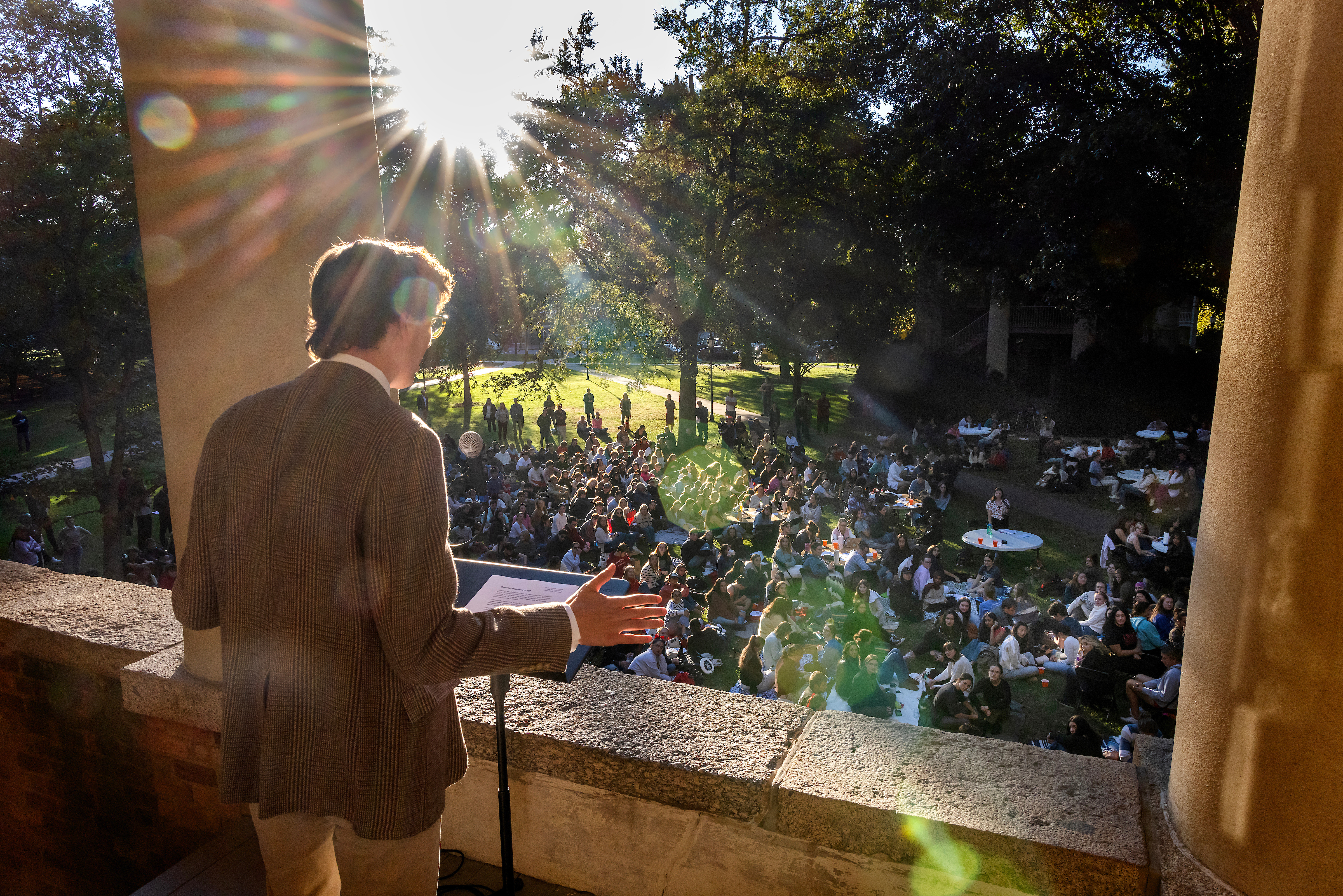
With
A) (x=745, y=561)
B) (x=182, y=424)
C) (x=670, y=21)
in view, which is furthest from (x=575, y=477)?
(x=182, y=424)

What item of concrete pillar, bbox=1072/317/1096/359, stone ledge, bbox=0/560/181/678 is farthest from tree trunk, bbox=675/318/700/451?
stone ledge, bbox=0/560/181/678

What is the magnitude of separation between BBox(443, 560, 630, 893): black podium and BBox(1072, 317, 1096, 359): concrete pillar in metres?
29.5

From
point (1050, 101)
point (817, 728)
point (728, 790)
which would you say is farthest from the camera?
point (1050, 101)

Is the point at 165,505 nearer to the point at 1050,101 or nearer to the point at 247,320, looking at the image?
the point at 247,320

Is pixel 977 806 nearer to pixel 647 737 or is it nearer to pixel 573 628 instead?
pixel 647 737

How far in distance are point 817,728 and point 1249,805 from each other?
3.66ft

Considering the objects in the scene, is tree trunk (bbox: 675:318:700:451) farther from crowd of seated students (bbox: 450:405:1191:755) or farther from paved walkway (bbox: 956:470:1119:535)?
paved walkway (bbox: 956:470:1119:535)

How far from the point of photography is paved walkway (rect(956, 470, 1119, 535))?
57.2 ft

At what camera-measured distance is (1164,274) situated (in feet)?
62.1

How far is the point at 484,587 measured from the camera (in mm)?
2164

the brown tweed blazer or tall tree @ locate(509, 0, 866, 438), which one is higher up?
tall tree @ locate(509, 0, 866, 438)

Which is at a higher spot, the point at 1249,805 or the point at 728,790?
the point at 1249,805

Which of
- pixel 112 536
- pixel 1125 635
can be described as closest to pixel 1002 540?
pixel 1125 635

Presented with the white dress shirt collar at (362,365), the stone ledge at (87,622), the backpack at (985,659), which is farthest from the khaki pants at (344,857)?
the backpack at (985,659)
